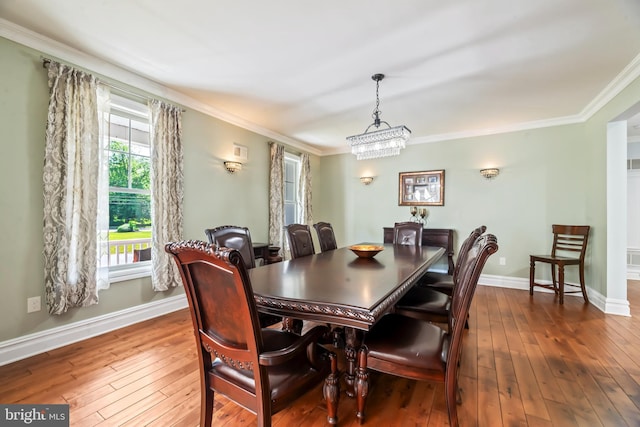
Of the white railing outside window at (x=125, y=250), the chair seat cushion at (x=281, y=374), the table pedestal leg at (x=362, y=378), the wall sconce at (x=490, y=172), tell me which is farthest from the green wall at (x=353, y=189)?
the table pedestal leg at (x=362, y=378)

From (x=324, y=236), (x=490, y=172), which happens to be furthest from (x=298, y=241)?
(x=490, y=172)

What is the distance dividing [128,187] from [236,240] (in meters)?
1.61

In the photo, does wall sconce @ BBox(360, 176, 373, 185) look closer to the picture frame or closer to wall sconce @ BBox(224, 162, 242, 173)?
the picture frame

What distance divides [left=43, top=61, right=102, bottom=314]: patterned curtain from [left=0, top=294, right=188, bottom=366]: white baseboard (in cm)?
20

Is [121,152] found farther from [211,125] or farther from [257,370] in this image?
[257,370]

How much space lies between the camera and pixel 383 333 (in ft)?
4.90

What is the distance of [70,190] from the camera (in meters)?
2.29

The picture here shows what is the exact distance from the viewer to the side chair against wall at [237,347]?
3.25 ft

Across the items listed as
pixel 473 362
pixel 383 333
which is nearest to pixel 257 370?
pixel 383 333

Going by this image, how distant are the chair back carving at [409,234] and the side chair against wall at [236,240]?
2.10m

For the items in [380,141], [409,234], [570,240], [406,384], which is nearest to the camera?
[406,384]

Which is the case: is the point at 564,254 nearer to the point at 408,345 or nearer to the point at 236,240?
the point at 408,345

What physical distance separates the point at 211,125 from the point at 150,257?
184cm

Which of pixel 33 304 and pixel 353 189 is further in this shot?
pixel 353 189
